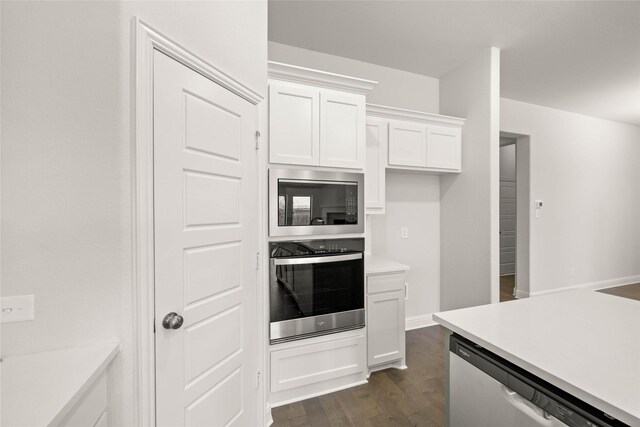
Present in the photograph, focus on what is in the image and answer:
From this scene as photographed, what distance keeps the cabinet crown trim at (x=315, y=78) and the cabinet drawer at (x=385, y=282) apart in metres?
1.51

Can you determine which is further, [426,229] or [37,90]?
[426,229]

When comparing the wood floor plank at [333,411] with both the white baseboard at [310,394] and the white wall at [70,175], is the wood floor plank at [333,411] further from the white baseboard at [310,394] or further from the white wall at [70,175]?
the white wall at [70,175]

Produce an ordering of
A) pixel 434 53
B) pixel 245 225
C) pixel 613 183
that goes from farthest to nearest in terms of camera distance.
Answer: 1. pixel 613 183
2. pixel 434 53
3. pixel 245 225

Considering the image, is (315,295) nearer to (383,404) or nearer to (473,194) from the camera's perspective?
(383,404)

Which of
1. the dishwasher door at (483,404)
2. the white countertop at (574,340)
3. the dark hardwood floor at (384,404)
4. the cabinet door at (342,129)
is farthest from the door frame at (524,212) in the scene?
the dishwasher door at (483,404)

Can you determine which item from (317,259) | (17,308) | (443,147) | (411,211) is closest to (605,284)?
(411,211)

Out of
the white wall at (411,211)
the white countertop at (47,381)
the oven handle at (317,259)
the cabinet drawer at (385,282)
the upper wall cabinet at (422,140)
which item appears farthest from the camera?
the white wall at (411,211)

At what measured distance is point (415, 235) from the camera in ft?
10.9

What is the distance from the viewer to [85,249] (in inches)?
38.2

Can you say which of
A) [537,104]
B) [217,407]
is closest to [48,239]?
[217,407]

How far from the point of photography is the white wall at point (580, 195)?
4.23m

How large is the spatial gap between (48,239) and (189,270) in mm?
479

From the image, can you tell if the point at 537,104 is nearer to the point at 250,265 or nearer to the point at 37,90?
the point at 250,265

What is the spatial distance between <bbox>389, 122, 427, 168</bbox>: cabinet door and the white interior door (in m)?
1.54
